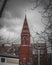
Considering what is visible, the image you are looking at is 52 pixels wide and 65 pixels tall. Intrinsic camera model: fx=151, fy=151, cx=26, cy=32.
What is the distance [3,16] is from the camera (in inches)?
118

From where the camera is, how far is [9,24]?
9.61 feet

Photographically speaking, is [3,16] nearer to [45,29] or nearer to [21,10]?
[21,10]

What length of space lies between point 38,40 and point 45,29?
245 millimetres

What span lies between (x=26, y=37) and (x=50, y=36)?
45 centimetres

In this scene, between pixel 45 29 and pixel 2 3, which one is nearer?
pixel 45 29

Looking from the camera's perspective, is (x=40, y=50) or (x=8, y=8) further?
(x=8, y=8)

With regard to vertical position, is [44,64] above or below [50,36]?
below

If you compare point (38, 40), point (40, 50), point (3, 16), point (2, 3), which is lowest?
point (40, 50)

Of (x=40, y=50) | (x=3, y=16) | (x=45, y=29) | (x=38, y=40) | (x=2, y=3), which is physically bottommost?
(x=40, y=50)

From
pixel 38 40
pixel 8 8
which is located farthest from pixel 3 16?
pixel 38 40

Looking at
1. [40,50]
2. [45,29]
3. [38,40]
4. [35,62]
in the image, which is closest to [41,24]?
[45,29]

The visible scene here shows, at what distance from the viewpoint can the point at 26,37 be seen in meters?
2.78

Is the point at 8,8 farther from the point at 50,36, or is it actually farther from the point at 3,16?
the point at 50,36

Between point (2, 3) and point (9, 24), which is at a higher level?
point (2, 3)
